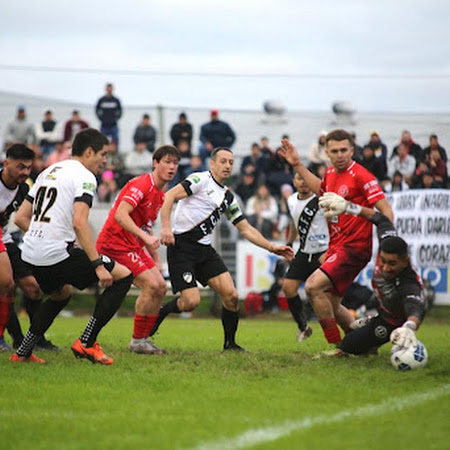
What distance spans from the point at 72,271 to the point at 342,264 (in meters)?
3.00

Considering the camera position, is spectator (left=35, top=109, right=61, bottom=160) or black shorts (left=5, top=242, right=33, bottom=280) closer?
black shorts (left=5, top=242, right=33, bottom=280)

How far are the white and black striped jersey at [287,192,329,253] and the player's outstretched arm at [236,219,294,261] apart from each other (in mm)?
1351

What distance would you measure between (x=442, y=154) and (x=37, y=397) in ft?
44.4

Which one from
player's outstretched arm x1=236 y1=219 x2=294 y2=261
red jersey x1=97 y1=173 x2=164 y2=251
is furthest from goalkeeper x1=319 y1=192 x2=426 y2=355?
red jersey x1=97 y1=173 x2=164 y2=251

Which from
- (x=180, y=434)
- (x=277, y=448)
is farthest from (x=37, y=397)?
(x=277, y=448)

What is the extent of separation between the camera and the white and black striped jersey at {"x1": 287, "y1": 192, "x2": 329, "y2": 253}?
1212 cm

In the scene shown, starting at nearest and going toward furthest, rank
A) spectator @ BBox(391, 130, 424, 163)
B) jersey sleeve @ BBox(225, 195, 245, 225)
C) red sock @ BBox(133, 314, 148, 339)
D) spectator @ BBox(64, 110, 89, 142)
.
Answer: red sock @ BBox(133, 314, 148, 339)
jersey sleeve @ BBox(225, 195, 245, 225)
spectator @ BBox(391, 130, 424, 163)
spectator @ BBox(64, 110, 89, 142)

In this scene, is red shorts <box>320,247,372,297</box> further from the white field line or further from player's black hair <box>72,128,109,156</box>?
player's black hair <box>72,128,109,156</box>

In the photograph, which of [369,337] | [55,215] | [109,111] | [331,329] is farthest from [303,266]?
[109,111]

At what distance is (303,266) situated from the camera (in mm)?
12070

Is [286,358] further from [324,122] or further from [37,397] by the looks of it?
[324,122]

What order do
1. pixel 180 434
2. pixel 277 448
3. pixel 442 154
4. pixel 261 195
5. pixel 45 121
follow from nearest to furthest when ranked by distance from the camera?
pixel 277 448
pixel 180 434
pixel 442 154
pixel 261 195
pixel 45 121

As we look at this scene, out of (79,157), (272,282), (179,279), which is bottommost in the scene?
(272,282)

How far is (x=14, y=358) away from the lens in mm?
9164
